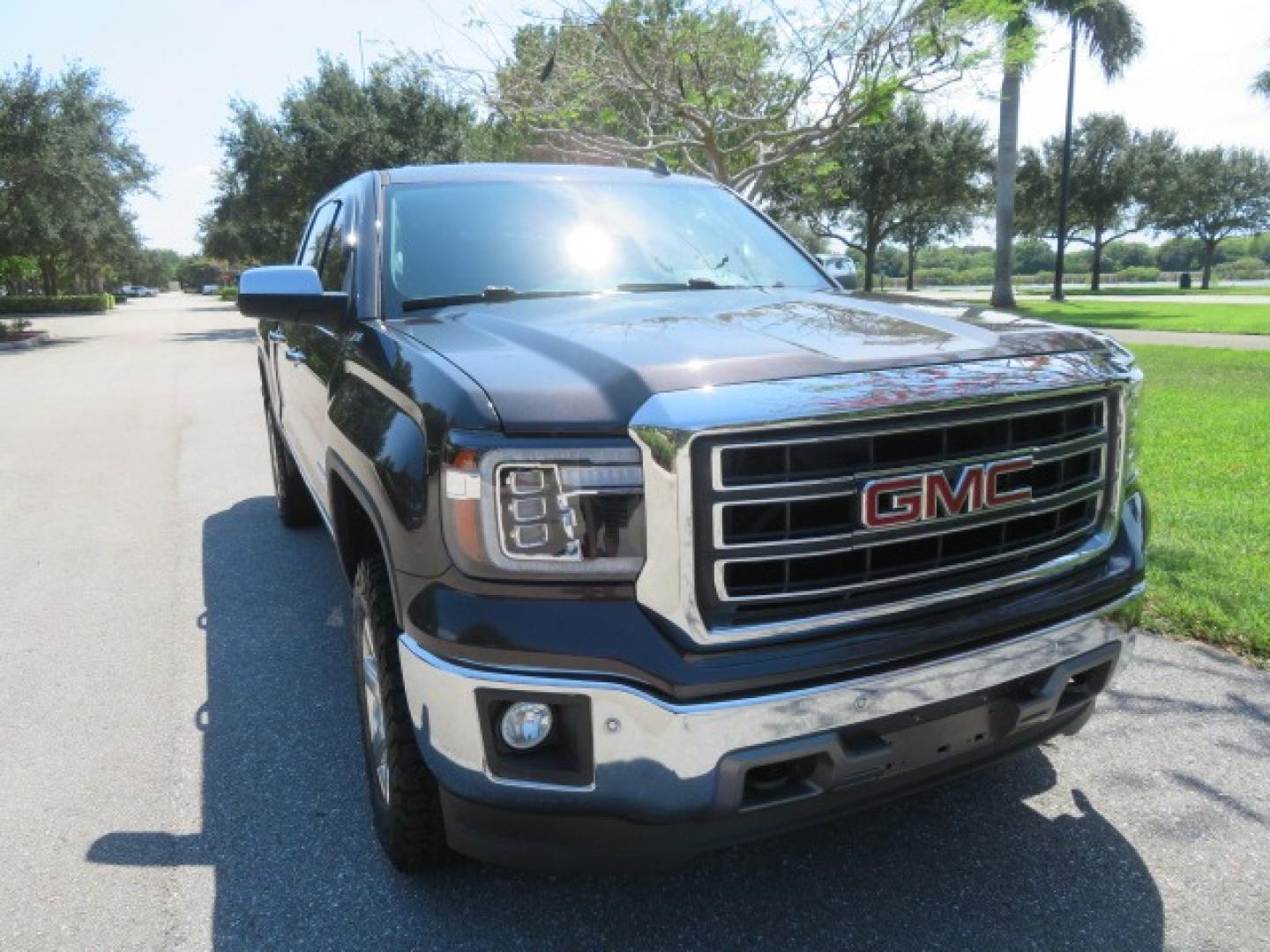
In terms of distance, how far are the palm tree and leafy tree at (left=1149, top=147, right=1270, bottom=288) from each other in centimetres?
1715

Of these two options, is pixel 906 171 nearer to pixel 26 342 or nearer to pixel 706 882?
pixel 26 342

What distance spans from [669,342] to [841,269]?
2.20 m

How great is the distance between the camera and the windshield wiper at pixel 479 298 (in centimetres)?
298

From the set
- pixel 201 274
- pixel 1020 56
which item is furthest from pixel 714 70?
pixel 201 274

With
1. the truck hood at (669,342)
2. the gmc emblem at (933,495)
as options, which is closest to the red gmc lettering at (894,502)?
the gmc emblem at (933,495)

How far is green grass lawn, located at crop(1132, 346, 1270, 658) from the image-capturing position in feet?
13.8

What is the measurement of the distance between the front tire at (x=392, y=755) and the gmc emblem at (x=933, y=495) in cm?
113

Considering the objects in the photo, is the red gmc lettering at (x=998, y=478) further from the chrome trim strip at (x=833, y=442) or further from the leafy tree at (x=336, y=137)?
the leafy tree at (x=336, y=137)

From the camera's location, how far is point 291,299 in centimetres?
296

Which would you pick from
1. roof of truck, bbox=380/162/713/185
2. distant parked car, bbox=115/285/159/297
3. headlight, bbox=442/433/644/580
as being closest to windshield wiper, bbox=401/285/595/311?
roof of truck, bbox=380/162/713/185

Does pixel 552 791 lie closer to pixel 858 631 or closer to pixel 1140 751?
pixel 858 631

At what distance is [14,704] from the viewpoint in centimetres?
369

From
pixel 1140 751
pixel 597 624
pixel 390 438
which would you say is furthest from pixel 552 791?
pixel 1140 751

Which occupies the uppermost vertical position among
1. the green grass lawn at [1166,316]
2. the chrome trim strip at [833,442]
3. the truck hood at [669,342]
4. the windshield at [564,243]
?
the windshield at [564,243]
